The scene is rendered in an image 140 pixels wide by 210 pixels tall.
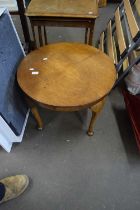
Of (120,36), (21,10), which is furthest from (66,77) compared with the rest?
(21,10)

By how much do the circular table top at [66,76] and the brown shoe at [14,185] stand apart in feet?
1.66

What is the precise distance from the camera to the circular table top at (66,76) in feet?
2.97

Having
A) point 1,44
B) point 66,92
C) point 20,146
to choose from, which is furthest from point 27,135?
point 1,44

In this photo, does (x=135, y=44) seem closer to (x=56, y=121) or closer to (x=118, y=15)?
(x=118, y=15)

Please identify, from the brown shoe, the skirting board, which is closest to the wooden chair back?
the skirting board

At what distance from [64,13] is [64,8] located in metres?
0.07

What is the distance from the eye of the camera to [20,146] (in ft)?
4.04

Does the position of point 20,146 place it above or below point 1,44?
below

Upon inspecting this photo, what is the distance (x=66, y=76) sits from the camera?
1.00 meters

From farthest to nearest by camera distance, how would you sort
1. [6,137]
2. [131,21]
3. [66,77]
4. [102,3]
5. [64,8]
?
[102,3]
[64,8]
[131,21]
[6,137]
[66,77]

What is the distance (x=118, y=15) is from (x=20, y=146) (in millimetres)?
1329

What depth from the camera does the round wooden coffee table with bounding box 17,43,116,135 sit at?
91 centimetres

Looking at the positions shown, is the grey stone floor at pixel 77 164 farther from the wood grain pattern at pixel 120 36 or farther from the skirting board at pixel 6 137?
the wood grain pattern at pixel 120 36

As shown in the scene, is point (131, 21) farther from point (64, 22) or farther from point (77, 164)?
point (77, 164)
